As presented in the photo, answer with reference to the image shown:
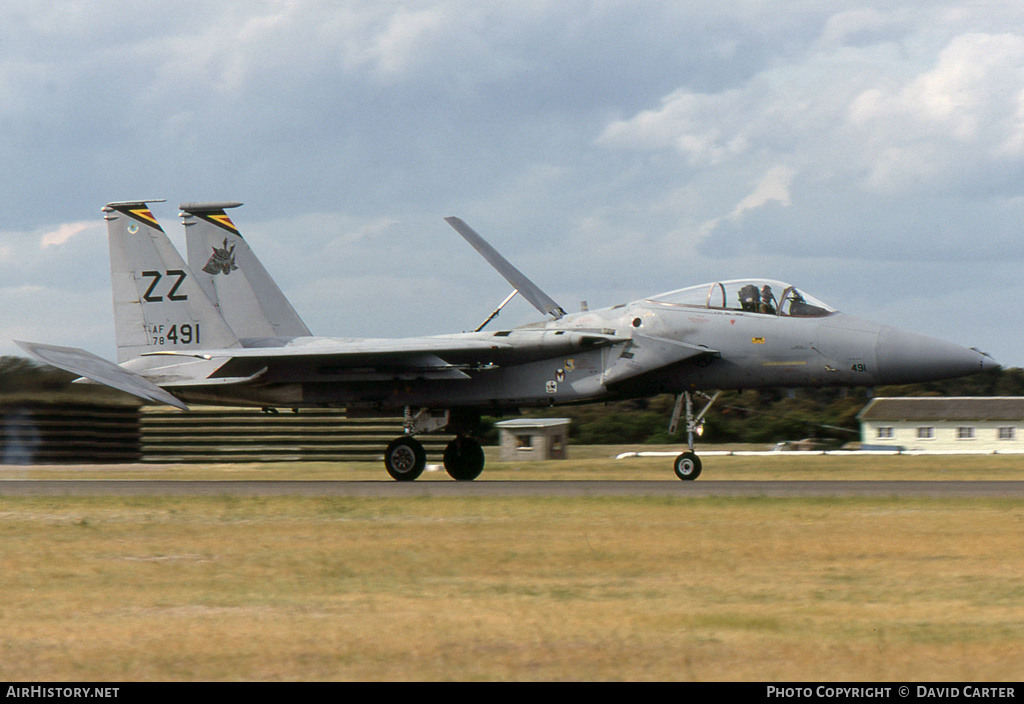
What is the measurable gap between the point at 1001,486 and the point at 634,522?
22.3 ft

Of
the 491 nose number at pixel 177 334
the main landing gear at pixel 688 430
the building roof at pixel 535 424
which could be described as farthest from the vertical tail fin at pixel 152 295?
the building roof at pixel 535 424

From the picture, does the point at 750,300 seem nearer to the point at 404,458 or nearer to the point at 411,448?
the point at 411,448

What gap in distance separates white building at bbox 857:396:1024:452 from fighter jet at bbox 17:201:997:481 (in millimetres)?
36339

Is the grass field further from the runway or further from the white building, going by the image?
the white building

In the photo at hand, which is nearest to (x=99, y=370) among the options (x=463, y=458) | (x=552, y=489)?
(x=463, y=458)

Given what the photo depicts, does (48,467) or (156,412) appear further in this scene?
(156,412)

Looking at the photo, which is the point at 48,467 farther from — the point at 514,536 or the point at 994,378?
the point at 994,378

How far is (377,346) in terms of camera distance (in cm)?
1870

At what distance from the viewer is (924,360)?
1683 cm

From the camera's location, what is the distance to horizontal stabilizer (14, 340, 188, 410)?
17.5 m

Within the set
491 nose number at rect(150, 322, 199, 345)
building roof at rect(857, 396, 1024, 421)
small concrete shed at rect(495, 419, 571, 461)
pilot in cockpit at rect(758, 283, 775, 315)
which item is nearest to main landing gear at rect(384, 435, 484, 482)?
491 nose number at rect(150, 322, 199, 345)

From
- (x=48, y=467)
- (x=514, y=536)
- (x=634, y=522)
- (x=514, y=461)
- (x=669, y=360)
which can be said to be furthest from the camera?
(x=514, y=461)

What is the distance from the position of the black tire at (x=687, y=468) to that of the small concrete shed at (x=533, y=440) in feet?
52.3
